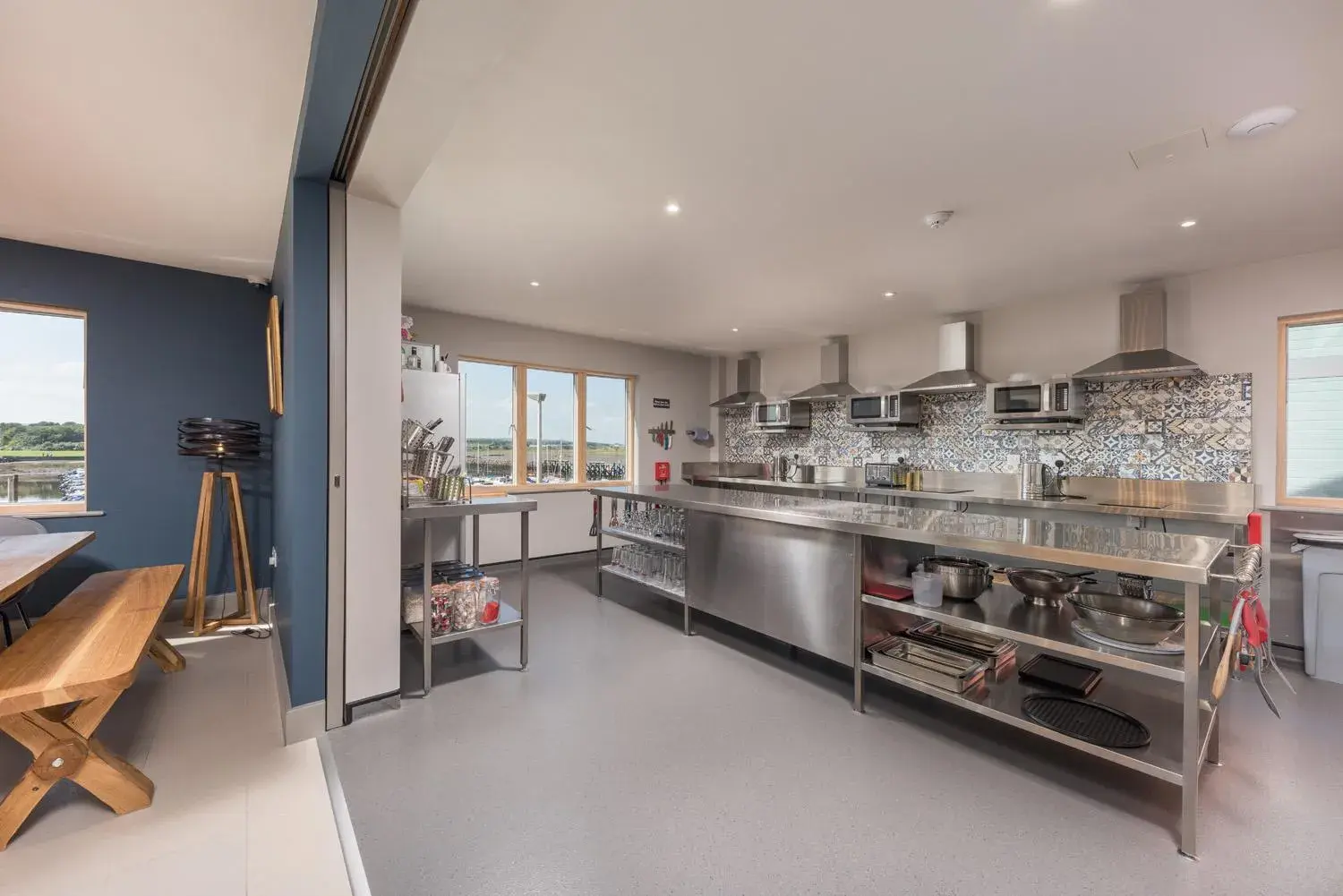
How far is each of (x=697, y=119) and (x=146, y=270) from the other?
4.24 meters

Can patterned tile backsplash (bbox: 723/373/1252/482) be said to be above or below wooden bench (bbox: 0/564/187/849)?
above

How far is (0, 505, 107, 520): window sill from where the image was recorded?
3.61 m

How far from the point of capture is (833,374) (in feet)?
21.2

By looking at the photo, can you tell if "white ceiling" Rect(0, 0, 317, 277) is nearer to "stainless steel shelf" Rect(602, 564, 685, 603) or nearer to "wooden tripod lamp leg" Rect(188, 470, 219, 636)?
"wooden tripod lamp leg" Rect(188, 470, 219, 636)

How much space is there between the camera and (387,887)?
1588mm

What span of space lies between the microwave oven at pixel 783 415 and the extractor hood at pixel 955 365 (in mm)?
1520

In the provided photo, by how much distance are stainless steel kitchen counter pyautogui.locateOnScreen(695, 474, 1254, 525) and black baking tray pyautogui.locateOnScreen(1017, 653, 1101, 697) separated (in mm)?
1825

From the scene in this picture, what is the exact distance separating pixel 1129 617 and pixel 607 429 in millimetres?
5584

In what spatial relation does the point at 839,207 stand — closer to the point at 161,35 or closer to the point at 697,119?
the point at 697,119

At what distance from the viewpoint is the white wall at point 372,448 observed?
2.50 meters

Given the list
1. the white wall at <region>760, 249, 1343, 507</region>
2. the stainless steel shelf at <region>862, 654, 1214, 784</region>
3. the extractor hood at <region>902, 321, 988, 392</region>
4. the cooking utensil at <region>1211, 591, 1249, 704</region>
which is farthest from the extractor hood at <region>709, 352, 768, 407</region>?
the cooking utensil at <region>1211, 591, 1249, 704</region>

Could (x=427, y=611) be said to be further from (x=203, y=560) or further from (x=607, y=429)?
(x=607, y=429)

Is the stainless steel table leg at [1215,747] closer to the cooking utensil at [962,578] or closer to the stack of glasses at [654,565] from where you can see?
the cooking utensil at [962,578]

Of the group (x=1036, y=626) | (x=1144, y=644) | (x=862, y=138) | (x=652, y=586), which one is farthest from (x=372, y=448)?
(x=1144, y=644)
